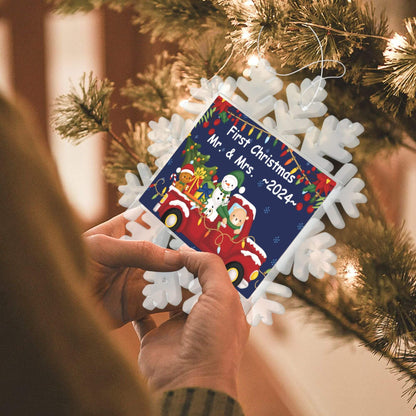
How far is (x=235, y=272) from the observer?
54 cm

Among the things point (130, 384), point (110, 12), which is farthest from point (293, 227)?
point (110, 12)

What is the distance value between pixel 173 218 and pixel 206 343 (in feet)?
0.55

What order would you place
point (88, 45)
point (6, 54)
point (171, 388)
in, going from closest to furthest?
point (171, 388) < point (6, 54) < point (88, 45)

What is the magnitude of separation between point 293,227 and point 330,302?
145 millimetres

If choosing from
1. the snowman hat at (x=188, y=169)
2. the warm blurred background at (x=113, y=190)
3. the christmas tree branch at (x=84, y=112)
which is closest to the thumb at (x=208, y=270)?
the snowman hat at (x=188, y=169)

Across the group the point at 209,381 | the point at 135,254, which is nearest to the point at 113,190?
the point at 135,254

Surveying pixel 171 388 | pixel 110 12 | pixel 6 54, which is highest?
pixel 110 12

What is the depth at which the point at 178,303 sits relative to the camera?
0.57 meters

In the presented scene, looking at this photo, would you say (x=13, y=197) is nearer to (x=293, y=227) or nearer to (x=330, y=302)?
(x=293, y=227)

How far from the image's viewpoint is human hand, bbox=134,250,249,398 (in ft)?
1.55

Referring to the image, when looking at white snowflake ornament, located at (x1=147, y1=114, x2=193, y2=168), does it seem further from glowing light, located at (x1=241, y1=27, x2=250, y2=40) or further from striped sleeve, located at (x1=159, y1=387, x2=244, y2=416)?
striped sleeve, located at (x1=159, y1=387, x2=244, y2=416)

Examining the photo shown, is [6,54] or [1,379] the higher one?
[6,54]

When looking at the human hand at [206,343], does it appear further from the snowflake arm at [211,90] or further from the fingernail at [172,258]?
the snowflake arm at [211,90]

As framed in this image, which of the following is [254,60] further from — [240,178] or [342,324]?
[342,324]
